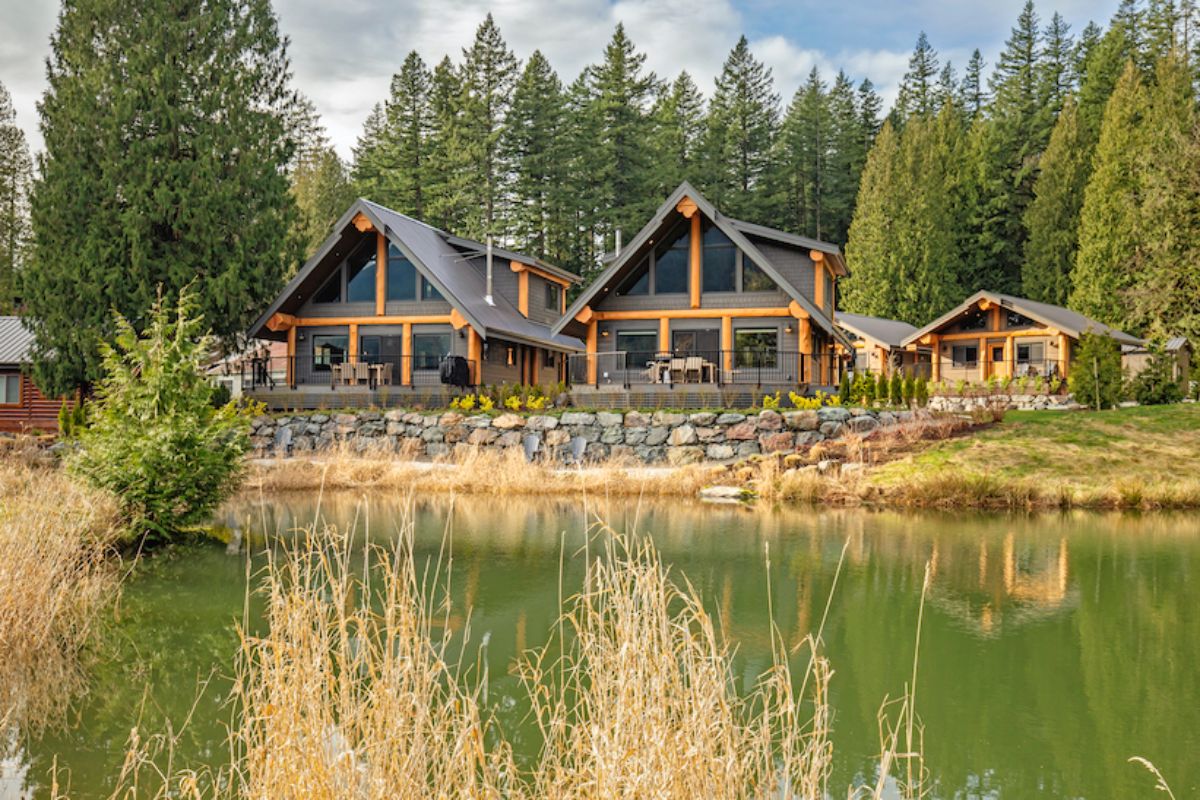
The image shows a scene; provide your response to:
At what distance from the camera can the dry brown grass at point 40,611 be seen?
21.5 ft

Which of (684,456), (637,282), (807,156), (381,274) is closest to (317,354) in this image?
(381,274)

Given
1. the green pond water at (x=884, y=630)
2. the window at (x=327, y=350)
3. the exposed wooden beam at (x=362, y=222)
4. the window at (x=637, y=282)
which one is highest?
the exposed wooden beam at (x=362, y=222)

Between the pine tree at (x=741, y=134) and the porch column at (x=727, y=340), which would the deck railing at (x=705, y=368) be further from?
the pine tree at (x=741, y=134)

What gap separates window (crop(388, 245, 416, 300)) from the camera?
98.1 feet

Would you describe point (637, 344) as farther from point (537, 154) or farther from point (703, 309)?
point (537, 154)

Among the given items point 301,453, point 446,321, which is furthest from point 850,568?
point 446,321

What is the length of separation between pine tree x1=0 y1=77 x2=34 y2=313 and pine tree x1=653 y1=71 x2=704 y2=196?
3237 cm

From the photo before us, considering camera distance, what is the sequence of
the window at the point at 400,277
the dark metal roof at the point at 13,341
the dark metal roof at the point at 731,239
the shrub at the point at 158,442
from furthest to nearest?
1. the dark metal roof at the point at 13,341
2. the window at the point at 400,277
3. the dark metal roof at the point at 731,239
4. the shrub at the point at 158,442

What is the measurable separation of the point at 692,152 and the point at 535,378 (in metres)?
24.4

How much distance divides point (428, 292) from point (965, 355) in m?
26.0

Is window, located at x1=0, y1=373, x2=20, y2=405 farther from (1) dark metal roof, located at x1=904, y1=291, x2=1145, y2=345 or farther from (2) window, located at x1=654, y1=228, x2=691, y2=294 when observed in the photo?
(1) dark metal roof, located at x1=904, y1=291, x2=1145, y2=345

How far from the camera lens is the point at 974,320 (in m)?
41.9

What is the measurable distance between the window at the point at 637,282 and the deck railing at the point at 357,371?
5.39m

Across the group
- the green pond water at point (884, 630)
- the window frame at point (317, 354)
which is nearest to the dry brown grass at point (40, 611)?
the green pond water at point (884, 630)
